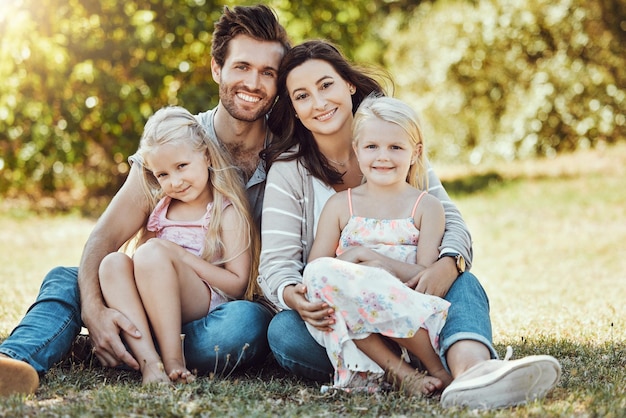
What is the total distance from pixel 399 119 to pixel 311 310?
3.03ft

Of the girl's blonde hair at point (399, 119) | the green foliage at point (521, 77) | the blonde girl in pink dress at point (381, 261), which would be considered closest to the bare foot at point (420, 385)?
the blonde girl in pink dress at point (381, 261)

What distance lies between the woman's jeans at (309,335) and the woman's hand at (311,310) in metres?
0.11

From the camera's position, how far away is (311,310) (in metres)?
3.16

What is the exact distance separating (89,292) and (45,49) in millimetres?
6706

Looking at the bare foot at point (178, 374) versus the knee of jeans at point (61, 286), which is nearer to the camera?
the bare foot at point (178, 374)

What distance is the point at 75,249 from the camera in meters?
8.28

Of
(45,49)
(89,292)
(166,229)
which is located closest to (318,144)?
(166,229)

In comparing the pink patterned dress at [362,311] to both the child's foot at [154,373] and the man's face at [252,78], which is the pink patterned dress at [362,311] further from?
the man's face at [252,78]

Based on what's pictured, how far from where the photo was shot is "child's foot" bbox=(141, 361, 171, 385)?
3.20 metres

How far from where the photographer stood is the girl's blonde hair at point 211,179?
3639mm

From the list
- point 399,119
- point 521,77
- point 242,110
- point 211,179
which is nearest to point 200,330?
point 211,179

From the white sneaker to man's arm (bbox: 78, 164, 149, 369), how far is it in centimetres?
134

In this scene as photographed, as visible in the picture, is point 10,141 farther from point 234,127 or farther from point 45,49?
point 234,127

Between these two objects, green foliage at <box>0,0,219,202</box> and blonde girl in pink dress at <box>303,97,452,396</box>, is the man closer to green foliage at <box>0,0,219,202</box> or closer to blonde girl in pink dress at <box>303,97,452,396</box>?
blonde girl in pink dress at <box>303,97,452,396</box>
